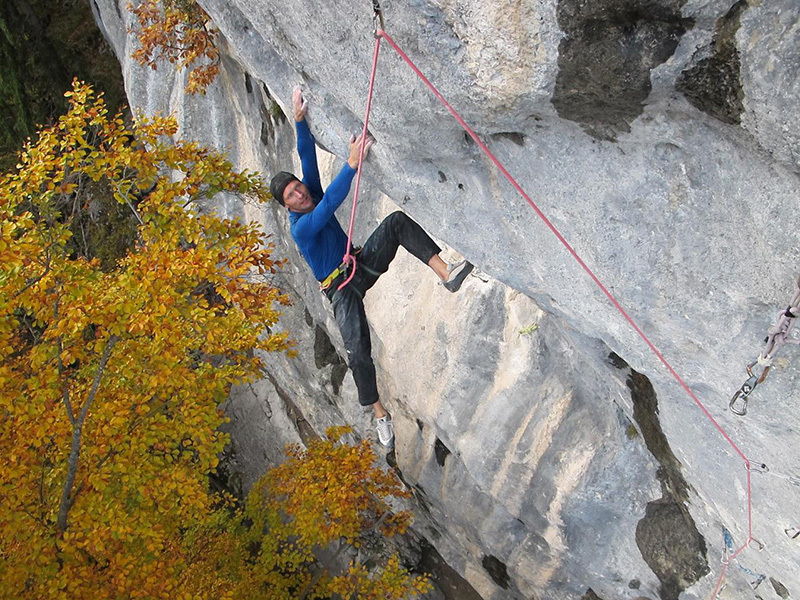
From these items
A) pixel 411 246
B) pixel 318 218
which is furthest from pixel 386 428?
pixel 318 218

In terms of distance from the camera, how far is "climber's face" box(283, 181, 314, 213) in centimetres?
593

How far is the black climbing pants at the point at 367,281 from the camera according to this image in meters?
6.21

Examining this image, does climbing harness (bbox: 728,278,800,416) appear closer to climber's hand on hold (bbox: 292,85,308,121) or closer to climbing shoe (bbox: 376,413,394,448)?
climber's hand on hold (bbox: 292,85,308,121)

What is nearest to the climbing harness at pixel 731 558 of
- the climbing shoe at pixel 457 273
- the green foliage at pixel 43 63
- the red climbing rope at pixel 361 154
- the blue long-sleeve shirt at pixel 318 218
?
the climbing shoe at pixel 457 273

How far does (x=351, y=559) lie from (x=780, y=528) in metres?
9.31

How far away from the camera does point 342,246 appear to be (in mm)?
6594

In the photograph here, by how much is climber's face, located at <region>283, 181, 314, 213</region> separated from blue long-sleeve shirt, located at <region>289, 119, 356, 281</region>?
8 centimetres

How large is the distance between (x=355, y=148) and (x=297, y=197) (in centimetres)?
128

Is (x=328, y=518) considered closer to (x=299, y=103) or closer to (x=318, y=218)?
(x=318, y=218)

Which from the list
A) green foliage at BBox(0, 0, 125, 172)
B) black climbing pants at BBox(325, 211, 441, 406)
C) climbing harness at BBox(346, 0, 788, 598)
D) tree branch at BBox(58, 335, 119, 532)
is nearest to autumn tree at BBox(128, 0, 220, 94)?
black climbing pants at BBox(325, 211, 441, 406)

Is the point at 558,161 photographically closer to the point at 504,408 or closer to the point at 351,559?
the point at 504,408

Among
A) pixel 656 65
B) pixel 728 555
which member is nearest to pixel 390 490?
pixel 728 555

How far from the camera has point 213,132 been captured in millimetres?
11070

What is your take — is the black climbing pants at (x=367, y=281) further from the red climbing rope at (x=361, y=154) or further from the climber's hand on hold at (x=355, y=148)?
the climber's hand on hold at (x=355, y=148)
